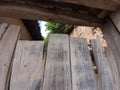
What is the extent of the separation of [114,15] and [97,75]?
1.72 ft

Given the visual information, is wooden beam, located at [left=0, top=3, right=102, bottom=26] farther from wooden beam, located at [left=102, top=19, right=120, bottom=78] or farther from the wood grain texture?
wooden beam, located at [left=102, top=19, right=120, bottom=78]

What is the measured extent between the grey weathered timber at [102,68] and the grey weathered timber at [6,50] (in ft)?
1.54

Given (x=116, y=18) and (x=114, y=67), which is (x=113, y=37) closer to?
(x=116, y=18)

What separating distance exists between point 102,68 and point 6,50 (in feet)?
1.76

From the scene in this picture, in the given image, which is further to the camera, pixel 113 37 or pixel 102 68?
pixel 113 37

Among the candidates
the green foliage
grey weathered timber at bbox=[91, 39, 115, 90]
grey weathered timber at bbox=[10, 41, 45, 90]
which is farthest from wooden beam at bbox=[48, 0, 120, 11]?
the green foliage

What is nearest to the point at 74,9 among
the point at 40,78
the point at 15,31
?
the point at 15,31

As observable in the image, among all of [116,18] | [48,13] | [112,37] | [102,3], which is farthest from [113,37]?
[48,13]

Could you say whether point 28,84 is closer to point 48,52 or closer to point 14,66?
point 14,66

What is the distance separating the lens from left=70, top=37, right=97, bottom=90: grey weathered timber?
1.14 m

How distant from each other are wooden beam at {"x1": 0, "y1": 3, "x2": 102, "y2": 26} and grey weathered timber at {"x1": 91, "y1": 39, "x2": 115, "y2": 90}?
1.13ft

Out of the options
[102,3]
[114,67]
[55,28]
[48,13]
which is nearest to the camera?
[114,67]

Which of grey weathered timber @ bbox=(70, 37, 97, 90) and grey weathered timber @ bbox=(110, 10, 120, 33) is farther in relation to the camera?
grey weathered timber @ bbox=(110, 10, 120, 33)

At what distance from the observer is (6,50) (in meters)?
1.28
